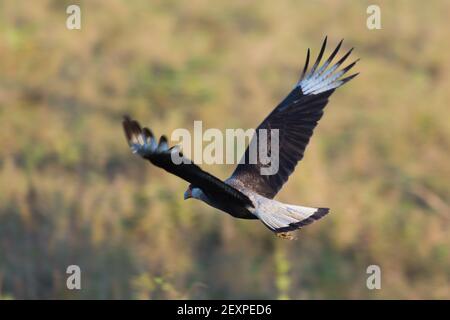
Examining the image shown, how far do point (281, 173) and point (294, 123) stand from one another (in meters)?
0.39

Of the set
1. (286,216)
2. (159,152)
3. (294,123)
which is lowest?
(286,216)

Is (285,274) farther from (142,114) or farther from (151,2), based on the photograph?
(151,2)

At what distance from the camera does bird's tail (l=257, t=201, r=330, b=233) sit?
598cm

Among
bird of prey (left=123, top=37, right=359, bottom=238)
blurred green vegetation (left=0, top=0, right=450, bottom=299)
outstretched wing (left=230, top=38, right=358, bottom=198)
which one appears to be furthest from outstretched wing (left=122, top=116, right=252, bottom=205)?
blurred green vegetation (left=0, top=0, right=450, bottom=299)

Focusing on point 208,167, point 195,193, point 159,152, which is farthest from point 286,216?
point 208,167

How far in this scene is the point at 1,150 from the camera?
9.69 metres

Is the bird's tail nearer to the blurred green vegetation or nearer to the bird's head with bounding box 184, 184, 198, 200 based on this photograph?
the bird's head with bounding box 184, 184, 198, 200

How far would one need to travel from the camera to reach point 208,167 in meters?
9.54

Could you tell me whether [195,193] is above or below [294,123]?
below

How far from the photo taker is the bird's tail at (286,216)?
19.6 feet

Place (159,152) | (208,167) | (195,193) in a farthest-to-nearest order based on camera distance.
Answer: (208,167) → (195,193) → (159,152)

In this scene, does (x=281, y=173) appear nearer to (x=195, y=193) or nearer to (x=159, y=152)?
(x=195, y=193)

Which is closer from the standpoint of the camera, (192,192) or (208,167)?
(192,192)
